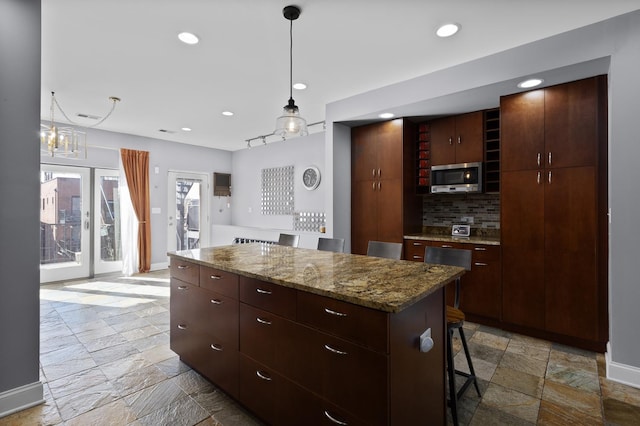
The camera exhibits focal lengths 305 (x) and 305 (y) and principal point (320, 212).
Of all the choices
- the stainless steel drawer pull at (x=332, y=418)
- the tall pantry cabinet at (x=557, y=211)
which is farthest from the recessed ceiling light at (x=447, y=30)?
the stainless steel drawer pull at (x=332, y=418)

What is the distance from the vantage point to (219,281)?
6.76 ft

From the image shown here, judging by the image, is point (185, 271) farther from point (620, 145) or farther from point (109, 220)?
point (109, 220)

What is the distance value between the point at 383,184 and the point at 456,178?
2.92ft

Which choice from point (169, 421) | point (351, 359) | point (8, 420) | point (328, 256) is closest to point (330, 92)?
point (328, 256)

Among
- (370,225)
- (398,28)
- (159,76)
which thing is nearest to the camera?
(398,28)

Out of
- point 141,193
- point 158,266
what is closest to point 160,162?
point 141,193

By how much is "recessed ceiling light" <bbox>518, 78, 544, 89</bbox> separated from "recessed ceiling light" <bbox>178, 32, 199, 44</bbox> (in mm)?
2958

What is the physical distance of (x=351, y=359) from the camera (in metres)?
1.31

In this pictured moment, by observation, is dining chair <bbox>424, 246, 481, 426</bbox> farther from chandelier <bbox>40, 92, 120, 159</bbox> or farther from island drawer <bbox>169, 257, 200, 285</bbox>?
chandelier <bbox>40, 92, 120, 159</bbox>

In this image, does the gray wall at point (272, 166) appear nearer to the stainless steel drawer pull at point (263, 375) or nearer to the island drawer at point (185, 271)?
the island drawer at point (185, 271)

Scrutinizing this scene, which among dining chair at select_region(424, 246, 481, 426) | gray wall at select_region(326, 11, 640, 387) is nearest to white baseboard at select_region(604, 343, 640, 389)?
gray wall at select_region(326, 11, 640, 387)

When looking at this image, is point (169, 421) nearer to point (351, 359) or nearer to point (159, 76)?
point (351, 359)

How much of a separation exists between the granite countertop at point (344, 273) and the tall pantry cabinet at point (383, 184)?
5.54ft

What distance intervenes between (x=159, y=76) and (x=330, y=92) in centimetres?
194
